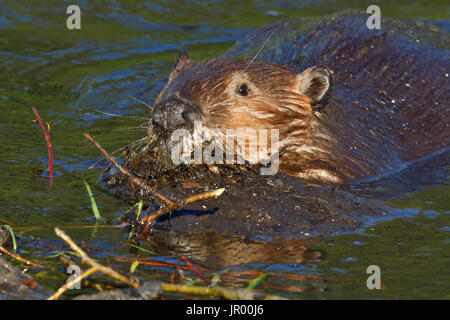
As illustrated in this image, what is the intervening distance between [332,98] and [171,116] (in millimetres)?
1574

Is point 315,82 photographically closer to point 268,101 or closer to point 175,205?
point 268,101

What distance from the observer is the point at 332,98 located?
18.7 ft

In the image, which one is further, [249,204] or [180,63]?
[180,63]

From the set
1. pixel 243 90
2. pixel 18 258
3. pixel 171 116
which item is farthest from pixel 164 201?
pixel 243 90

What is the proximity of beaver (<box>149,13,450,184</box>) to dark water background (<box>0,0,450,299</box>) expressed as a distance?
0.31 meters

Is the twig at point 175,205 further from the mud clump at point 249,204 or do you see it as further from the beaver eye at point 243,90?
the beaver eye at point 243,90

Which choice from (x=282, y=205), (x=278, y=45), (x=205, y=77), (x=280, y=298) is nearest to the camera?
(x=280, y=298)

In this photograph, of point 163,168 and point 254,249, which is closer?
point 254,249

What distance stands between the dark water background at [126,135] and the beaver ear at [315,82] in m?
0.74

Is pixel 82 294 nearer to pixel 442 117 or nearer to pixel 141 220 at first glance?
pixel 141 220

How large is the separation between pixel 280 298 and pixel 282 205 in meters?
1.35

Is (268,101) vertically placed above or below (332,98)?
below

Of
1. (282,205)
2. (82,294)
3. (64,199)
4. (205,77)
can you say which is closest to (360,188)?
(282,205)
